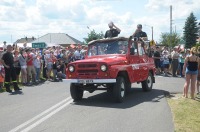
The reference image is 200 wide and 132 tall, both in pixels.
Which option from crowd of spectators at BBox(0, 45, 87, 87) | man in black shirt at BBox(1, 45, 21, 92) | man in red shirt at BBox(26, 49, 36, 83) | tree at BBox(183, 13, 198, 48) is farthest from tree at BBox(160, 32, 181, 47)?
man in black shirt at BBox(1, 45, 21, 92)

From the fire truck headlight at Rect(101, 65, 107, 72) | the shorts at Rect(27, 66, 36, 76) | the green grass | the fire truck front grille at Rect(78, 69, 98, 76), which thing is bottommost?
the green grass

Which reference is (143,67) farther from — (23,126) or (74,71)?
(23,126)

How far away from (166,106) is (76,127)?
3664mm

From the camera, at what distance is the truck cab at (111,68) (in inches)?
421

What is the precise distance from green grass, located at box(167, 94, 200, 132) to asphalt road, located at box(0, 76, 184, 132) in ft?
0.61

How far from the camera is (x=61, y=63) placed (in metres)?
20.2

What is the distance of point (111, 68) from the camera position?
10.6 m

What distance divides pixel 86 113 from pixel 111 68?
203 cm

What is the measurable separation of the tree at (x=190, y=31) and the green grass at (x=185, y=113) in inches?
2698

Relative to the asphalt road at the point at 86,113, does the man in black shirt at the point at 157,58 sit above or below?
above

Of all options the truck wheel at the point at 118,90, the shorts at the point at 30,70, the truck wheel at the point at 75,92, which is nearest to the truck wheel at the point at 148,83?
the truck wheel at the point at 118,90

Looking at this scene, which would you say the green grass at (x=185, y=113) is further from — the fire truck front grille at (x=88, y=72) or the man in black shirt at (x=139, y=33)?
the man in black shirt at (x=139, y=33)

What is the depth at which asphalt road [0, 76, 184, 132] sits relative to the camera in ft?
24.7

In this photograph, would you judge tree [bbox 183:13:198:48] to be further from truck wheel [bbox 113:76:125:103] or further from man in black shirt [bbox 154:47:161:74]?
truck wheel [bbox 113:76:125:103]
